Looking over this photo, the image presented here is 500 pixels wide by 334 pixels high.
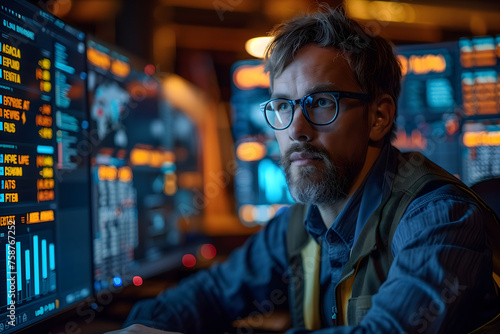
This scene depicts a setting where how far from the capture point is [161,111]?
1.90 metres

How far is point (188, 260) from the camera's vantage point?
209cm

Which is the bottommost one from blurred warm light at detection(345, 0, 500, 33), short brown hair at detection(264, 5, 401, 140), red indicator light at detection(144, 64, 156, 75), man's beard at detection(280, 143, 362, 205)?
man's beard at detection(280, 143, 362, 205)

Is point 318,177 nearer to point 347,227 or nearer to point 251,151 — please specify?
point 347,227

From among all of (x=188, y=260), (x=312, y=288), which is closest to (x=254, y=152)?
(x=188, y=260)

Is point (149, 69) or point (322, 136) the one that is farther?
point (149, 69)

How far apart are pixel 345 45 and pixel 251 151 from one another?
54.2 inches

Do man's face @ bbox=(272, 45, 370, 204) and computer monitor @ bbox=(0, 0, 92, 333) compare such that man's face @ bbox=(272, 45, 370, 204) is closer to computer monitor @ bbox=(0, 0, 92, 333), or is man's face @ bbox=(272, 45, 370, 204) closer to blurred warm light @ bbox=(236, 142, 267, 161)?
computer monitor @ bbox=(0, 0, 92, 333)

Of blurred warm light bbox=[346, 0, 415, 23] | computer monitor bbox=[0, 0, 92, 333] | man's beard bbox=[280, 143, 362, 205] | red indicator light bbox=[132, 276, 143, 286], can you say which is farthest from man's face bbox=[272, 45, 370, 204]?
blurred warm light bbox=[346, 0, 415, 23]

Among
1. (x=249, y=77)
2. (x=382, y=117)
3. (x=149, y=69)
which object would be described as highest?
(x=249, y=77)

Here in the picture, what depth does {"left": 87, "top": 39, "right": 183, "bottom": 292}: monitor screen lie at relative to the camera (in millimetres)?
1326

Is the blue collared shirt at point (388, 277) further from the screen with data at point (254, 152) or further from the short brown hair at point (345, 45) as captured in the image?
the screen with data at point (254, 152)

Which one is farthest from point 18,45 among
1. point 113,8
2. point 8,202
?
point 113,8

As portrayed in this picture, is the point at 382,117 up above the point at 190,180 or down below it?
above

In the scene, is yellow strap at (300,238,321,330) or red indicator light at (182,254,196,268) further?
red indicator light at (182,254,196,268)
